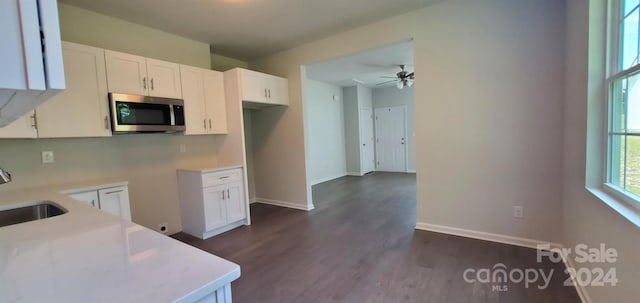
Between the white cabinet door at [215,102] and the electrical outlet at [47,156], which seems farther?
the white cabinet door at [215,102]

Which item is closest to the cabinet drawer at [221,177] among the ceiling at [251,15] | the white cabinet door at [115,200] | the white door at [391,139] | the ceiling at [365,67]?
the white cabinet door at [115,200]

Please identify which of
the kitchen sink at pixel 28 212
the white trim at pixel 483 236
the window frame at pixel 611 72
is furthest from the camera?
the white trim at pixel 483 236

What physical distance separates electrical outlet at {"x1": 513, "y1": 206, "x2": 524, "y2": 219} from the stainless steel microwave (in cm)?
363

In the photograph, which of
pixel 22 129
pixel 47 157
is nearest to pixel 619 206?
pixel 22 129

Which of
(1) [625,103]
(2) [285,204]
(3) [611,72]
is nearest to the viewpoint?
(1) [625,103]

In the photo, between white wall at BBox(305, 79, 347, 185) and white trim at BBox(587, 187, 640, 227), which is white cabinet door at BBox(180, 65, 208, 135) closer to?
white wall at BBox(305, 79, 347, 185)

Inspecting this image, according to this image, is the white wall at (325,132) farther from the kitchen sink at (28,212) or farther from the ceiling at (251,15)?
the kitchen sink at (28,212)

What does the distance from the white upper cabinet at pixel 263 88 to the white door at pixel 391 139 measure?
4349mm

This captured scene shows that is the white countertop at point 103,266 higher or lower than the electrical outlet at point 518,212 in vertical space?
higher

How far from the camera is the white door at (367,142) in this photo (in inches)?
301

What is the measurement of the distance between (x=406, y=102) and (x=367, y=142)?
59.6 inches

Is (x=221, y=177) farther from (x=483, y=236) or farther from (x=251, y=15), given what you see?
(x=483, y=236)

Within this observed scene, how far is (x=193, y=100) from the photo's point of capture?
11.1 feet

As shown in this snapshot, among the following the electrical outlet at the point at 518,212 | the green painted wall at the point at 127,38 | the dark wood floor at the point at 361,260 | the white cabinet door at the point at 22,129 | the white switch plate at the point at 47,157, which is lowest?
the dark wood floor at the point at 361,260
